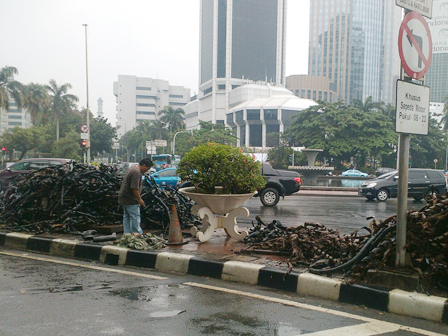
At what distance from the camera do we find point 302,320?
12.9ft

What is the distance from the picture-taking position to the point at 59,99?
180 feet

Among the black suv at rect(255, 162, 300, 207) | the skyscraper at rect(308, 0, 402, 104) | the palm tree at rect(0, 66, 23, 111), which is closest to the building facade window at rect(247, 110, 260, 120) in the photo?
the skyscraper at rect(308, 0, 402, 104)

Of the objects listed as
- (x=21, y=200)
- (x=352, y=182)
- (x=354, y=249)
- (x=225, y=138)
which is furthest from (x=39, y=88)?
(x=354, y=249)

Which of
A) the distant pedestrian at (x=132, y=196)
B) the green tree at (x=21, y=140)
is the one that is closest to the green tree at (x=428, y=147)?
the green tree at (x=21, y=140)

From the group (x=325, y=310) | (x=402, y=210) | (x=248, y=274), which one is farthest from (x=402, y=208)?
(x=248, y=274)

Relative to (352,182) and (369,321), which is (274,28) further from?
(369,321)

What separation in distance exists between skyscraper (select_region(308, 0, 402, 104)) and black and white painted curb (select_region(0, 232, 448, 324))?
148731 millimetres

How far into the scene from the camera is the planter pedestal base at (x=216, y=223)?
705 centimetres

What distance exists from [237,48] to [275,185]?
4850 inches

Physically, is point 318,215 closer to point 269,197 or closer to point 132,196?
point 269,197

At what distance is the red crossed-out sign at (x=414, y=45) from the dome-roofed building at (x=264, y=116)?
8757 cm

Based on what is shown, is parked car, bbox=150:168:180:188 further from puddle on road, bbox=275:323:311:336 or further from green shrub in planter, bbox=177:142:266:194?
puddle on road, bbox=275:323:311:336

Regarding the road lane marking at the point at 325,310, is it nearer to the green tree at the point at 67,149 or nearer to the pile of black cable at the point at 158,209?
the pile of black cable at the point at 158,209

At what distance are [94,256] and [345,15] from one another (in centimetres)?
16452
